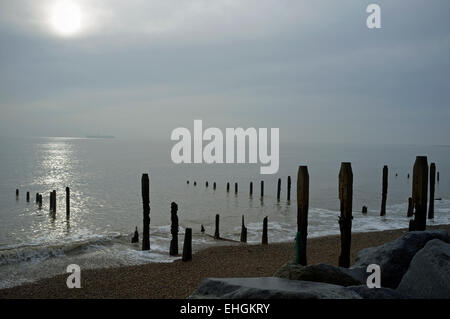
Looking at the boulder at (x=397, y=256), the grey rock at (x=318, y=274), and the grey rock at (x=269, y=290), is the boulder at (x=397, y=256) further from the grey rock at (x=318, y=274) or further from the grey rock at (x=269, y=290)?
the grey rock at (x=269, y=290)

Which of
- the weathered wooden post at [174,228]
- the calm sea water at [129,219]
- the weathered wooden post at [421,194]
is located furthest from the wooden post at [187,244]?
the weathered wooden post at [421,194]

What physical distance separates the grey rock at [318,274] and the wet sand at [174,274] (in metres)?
Result: 4.72

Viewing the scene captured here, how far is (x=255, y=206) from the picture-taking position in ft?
114

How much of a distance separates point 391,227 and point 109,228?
1939cm

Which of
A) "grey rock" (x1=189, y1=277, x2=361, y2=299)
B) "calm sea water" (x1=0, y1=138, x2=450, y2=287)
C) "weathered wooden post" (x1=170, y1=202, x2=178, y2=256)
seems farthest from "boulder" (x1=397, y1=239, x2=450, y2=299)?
"calm sea water" (x1=0, y1=138, x2=450, y2=287)

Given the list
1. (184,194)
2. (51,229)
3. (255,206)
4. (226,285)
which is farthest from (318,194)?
(226,285)

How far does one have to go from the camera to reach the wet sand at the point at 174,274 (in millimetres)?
10391

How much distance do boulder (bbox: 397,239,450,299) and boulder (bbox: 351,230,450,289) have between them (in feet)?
3.57

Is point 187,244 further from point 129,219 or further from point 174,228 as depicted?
point 129,219

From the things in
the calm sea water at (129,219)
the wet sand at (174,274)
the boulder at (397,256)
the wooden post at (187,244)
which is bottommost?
the calm sea water at (129,219)

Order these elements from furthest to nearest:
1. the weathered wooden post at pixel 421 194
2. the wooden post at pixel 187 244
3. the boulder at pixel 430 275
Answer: the wooden post at pixel 187 244 → the weathered wooden post at pixel 421 194 → the boulder at pixel 430 275

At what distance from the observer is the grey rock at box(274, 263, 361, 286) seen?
18.8 ft

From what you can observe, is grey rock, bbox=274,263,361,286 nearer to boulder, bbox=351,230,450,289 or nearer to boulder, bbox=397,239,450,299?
boulder, bbox=397,239,450,299
